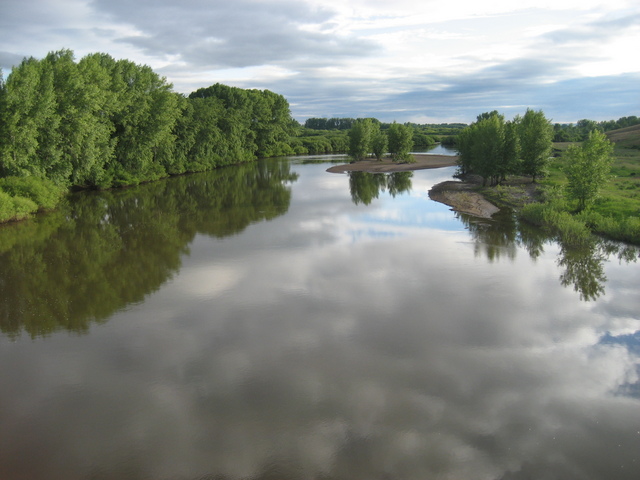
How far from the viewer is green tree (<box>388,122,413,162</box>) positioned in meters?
72.9

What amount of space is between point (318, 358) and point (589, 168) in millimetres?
23217

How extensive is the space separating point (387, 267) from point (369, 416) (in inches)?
400

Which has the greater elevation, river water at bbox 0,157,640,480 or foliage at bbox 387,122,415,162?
foliage at bbox 387,122,415,162

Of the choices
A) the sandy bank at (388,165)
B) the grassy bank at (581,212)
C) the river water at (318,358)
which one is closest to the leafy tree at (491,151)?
the grassy bank at (581,212)

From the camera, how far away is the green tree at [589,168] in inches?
1068

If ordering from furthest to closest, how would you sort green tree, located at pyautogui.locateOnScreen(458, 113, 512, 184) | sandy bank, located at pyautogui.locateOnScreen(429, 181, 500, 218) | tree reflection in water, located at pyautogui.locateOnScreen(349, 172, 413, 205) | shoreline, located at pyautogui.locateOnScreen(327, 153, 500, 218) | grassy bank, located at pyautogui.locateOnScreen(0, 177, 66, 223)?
1. green tree, located at pyautogui.locateOnScreen(458, 113, 512, 184)
2. tree reflection in water, located at pyautogui.locateOnScreen(349, 172, 413, 205)
3. shoreline, located at pyautogui.locateOnScreen(327, 153, 500, 218)
4. sandy bank, located at pyautogui.locateOnScreen(429, 181, 500, 218)
5. grassy bank, located at pyautogui.locateOnScreen(0, 177, 66, 223)

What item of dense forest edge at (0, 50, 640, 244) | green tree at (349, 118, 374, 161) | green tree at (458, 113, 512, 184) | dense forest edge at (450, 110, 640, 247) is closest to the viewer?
dense forest edge at (450, 110, 640, 247)

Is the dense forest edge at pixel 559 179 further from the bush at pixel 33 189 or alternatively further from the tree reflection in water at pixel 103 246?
the bush at pixel 33 189

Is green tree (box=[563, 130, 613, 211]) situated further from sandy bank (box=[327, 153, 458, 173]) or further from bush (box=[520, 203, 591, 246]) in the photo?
sandy bank (box=[327, 153, 458, 173])

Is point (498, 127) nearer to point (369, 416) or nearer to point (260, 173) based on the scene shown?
point (260, 173)

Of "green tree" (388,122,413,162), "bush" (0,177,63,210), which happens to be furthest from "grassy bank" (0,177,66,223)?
"green tree" (388,122,413,162)

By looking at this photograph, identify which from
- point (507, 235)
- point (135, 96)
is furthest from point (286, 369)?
point (135, 96)

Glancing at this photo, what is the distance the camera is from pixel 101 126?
3806 cm

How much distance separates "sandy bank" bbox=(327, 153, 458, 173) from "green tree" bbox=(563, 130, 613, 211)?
120ft
